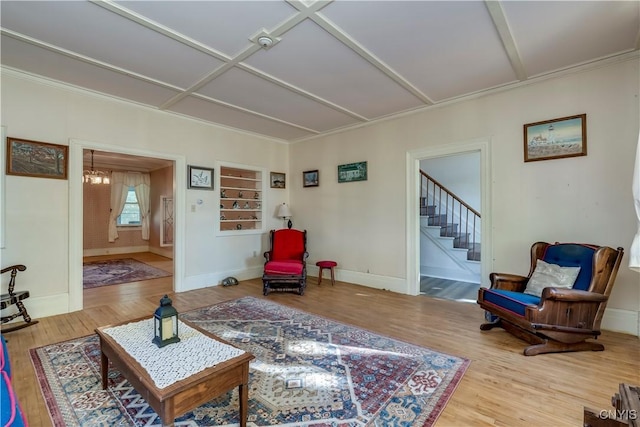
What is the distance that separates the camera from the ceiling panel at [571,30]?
7.26 ft

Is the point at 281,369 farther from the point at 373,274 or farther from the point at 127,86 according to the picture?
the point at 127,86

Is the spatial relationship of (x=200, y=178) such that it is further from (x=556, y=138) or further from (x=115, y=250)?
(x=115, y=250)

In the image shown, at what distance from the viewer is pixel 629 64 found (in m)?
2.93

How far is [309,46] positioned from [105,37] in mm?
1797

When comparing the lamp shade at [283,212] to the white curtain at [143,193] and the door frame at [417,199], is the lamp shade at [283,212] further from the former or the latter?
the white curtain at [143,193]

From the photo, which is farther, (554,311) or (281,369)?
(554,311)

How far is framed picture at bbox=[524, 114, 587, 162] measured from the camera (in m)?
3.16

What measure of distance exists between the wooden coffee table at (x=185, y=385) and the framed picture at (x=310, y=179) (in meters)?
4.27

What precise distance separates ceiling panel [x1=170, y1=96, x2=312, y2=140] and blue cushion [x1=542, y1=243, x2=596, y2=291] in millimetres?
4116

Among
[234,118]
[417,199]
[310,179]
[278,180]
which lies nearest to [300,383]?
[417,199]

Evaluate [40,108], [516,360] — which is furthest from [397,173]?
[40,108]

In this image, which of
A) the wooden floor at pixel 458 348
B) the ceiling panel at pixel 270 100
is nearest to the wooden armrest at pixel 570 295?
the wooden floor at pixel 458 348

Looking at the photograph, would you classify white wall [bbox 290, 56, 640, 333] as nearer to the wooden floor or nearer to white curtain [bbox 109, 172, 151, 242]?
the wooden floor

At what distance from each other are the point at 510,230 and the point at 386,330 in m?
2.01
